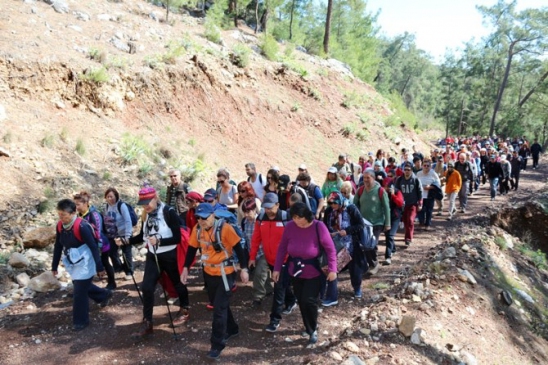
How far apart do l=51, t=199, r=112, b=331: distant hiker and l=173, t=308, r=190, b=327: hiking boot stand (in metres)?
1.22

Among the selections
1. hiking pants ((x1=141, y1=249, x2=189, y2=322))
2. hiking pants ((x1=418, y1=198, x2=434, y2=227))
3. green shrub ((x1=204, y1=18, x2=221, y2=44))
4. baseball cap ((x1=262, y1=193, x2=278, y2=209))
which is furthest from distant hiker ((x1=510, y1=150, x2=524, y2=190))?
hiking pants ((x1=141, y1=249, x2=189, y2=322))

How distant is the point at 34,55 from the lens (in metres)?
10.9

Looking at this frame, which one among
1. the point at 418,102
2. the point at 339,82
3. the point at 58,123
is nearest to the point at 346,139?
the point at 339,82

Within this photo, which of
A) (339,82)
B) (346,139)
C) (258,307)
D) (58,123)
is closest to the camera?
(258,307)

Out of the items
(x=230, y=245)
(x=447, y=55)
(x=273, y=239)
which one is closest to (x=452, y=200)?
(x=273, y=239)

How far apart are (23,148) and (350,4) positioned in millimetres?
32086

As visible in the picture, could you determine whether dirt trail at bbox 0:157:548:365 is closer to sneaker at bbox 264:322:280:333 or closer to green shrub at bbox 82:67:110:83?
sneaker at bbox 264:322:280:333

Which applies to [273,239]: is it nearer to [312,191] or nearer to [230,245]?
[230,245]

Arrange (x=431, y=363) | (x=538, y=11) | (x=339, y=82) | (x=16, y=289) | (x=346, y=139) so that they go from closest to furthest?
(x=431, y=363) → (x=16, y=289) → (x=346, y=139) → (x=339, y=82) → (x=538, y=11)

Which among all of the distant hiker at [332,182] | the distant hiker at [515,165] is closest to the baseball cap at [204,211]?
the distant hiker at [332,182]

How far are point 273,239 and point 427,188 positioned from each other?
6.31 m

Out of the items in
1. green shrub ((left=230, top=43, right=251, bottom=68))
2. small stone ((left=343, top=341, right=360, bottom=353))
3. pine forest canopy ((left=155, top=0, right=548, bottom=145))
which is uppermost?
pine forest canopy ((left=155, top=0, right=548, bottom=145))

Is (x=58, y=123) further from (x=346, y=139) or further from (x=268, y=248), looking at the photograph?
(x=346, y=139)

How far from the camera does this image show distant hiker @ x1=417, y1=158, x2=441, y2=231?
1005 cm
